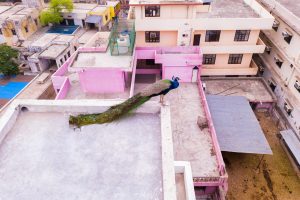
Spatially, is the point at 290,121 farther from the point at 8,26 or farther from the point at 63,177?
the point at 8,26

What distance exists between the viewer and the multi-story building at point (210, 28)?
22984 millimetres

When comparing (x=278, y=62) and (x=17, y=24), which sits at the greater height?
(x=17, y=24)

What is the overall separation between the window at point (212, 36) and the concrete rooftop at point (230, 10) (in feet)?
5.84

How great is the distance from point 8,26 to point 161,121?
34250mm

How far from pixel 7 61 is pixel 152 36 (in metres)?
19.6

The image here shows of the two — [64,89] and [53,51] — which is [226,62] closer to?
[64,89]

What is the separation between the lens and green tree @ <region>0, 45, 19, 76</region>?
31.6 meters

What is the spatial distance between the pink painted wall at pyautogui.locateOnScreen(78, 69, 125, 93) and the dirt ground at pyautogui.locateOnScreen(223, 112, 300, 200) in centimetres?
1064

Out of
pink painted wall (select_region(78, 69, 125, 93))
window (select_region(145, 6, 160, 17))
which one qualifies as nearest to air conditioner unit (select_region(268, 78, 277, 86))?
window (select_region(145, 6, 160, 17))

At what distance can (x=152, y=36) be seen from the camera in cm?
2458

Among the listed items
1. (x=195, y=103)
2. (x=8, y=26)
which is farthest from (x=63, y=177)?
(x=8, y=26)

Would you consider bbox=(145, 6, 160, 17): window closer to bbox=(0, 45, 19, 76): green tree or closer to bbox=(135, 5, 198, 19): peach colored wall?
bbox=(135, 5, 198, 19): peach colored wall

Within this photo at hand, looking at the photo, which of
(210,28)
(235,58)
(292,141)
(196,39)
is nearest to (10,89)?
(196,39)

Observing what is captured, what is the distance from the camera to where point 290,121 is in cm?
2284
